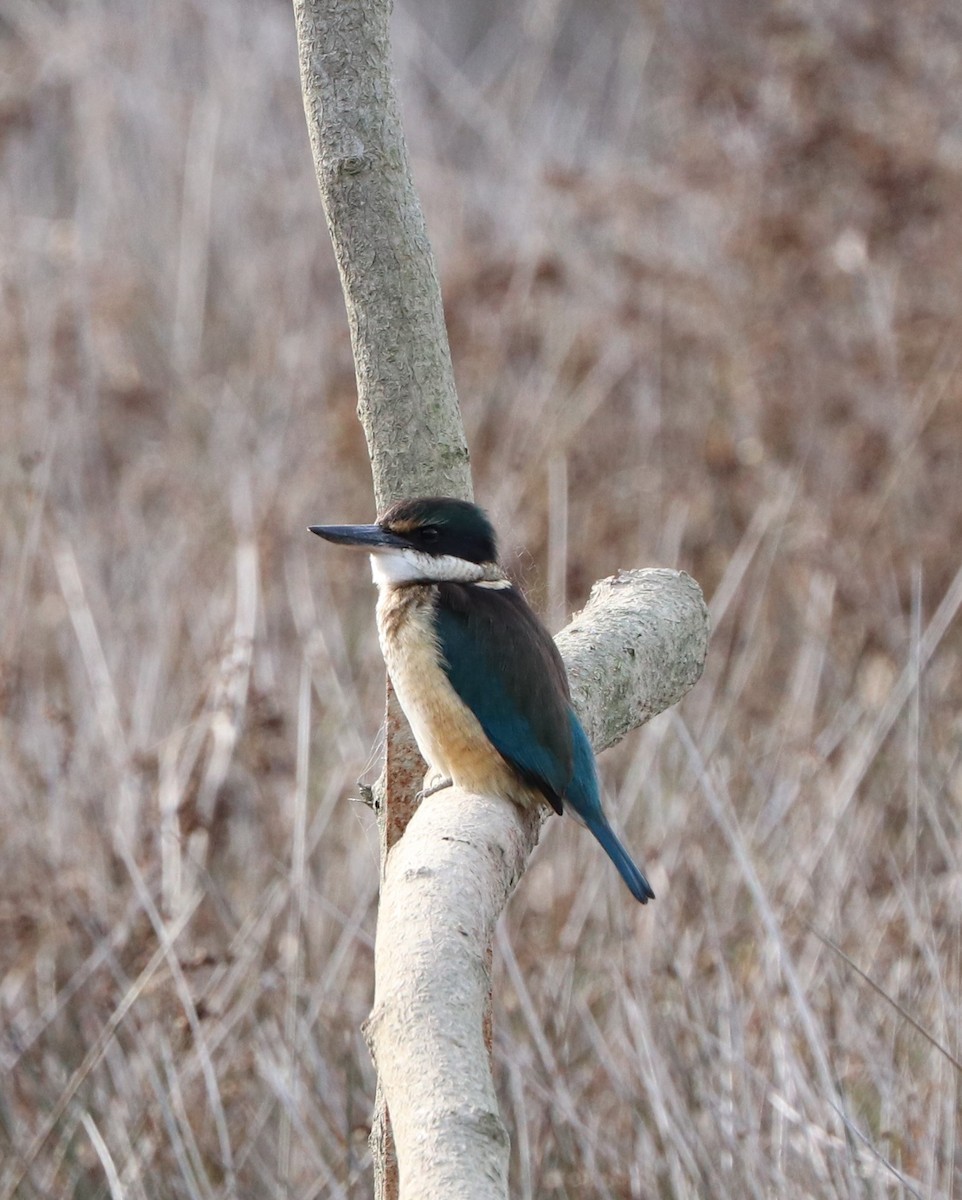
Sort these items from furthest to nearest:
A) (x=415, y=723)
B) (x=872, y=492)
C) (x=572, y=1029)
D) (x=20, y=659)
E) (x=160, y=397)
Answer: (x=160, y=397), (x=872, y=492), (x=20, y=659), (x=572, y=1029), (x=415, y=723)

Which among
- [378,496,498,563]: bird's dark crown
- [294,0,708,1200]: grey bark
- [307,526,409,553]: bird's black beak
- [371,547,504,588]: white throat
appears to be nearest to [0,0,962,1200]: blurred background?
[371,547,504,588]: white throat

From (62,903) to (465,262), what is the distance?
2.86 m

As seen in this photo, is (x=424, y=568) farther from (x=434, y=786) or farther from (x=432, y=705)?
(x=434, y=786)

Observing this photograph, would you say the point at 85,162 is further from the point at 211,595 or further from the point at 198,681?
the point at 198,681

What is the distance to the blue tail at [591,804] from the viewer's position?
1.88m

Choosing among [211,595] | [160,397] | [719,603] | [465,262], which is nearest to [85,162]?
[160,397]

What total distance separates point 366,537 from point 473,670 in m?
0.25

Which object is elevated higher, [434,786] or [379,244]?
[379,244]

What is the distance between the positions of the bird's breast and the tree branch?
24cm

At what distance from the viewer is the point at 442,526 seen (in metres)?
1.81

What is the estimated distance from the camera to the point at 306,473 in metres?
4.73

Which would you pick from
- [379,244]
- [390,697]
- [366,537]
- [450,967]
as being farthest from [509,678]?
[450,967]

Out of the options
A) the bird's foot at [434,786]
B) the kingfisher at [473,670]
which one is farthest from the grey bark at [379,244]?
the bird's foot at [434,786]

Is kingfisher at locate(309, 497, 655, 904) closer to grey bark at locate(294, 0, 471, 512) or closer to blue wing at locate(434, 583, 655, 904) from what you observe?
blue wing at locate(434, 583, 655, 904)
